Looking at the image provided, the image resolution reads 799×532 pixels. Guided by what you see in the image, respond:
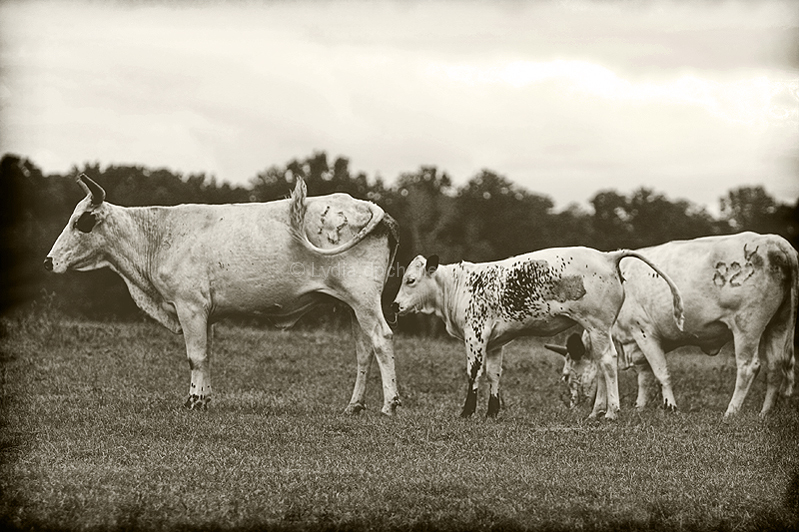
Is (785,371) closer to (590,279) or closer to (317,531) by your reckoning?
(590,279)

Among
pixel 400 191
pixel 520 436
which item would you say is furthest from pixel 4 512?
pixel 400 191

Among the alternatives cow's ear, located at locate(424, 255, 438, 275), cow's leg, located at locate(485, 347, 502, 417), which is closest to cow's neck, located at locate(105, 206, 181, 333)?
cow's ear, located at locate(424, 255, 438, 275)

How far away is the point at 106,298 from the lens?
120ft

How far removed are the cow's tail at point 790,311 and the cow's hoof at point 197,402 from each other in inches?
340

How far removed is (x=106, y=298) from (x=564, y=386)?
24.4 metres

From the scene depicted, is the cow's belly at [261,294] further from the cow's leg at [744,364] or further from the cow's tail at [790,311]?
the cow's tail at [790,311]

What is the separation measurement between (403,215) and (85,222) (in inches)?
1349

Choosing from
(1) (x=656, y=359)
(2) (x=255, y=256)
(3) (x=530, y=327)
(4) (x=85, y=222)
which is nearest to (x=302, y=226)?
(2) (x=255, y=256)

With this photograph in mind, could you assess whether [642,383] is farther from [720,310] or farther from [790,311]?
[790,311]

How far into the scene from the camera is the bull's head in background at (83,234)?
1327cm

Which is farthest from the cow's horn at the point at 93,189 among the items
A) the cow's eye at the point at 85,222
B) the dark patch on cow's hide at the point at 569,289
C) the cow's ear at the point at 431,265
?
the dark patch on cow's hide at the point at 569,289

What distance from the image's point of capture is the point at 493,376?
13.6 metres

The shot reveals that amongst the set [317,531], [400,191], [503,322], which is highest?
[400,191]

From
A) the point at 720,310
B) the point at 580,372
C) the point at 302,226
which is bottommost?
the point at 580,372
